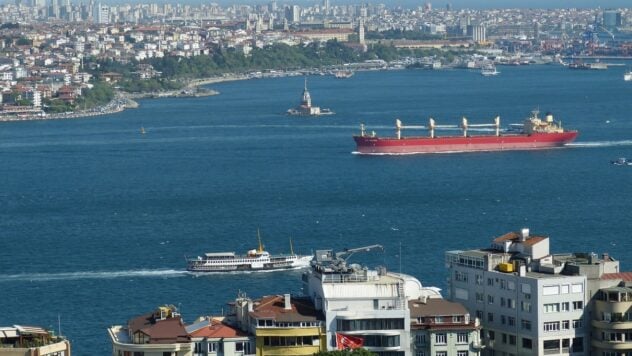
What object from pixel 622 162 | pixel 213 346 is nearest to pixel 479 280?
pixel 213 346

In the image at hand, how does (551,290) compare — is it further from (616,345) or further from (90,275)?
(90,275)

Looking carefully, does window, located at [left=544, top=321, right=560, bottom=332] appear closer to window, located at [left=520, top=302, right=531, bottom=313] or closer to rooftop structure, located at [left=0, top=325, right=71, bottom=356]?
window, located at [left=520, top=302, right=531, bottom=313]

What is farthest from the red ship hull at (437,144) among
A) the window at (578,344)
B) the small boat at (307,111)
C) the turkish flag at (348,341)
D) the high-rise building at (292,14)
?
the high-rise building at (292,14)

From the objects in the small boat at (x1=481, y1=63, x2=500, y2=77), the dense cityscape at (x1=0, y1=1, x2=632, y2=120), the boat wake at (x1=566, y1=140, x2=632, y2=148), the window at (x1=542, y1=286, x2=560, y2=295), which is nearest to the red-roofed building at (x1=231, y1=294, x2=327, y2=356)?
the window at (x1=542, y1=286, x2=560, y2=295)

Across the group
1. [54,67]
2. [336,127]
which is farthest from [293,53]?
[336,127]

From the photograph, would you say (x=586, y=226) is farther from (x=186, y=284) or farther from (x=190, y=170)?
(x=190, y=170)

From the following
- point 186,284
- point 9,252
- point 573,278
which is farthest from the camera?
point 9,252

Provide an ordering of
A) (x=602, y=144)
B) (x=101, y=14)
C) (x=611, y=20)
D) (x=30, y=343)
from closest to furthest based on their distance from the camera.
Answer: (x=30, y=343), (x=602, y=144), (x=611, y=20), (x=101, y=14)
